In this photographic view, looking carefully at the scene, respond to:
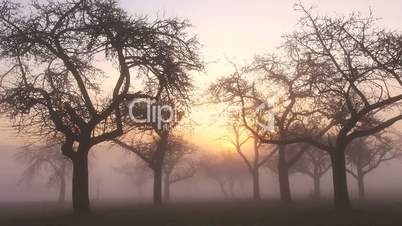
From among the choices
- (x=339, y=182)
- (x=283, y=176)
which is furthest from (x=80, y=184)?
(x=283, y=176)

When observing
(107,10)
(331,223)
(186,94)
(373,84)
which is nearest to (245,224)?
(331,223)

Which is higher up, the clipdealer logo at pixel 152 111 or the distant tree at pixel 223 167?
the clipdealer logo at pixel 152 111

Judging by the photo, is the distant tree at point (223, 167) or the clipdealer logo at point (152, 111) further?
the distant tree at point (223, 167)

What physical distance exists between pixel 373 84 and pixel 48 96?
16.5m

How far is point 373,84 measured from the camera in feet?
78.1

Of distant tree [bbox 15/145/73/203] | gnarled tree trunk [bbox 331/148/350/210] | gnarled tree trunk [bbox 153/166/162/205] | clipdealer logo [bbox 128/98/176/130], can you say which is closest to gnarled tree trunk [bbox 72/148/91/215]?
clipdealer logo [bbox 128/98/176/130]

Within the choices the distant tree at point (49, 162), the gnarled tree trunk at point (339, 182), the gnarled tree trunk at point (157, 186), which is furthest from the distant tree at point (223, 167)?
the gnarled tree trunk at point (339, 182)

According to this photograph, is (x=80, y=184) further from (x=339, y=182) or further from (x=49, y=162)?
(x=49, y=162)

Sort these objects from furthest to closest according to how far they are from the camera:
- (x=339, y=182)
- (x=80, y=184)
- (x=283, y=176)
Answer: (x=283, y=176), (x=339, y=182), (x=80, y=184)

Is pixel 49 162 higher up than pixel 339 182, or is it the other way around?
pixel 49 162

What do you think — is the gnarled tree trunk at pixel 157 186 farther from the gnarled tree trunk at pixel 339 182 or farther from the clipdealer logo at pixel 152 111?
the gnarled tree trunk at pixel 339 182

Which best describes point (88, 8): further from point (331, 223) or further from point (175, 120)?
point (331, 223)

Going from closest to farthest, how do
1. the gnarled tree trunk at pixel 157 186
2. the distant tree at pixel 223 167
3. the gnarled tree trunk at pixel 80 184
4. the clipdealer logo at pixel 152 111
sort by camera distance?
1. the gnarled tree trunk at pixel 80 184
2. the clipdealer logo at pixel 152 111
3. the gnarled tree trunk at pixel 157 186
4. the distant tree at pixel 223 167

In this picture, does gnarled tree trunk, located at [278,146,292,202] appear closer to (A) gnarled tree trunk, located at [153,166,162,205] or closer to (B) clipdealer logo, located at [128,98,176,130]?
(A) gnarled tree trunk, located at [153,166,162,205]
